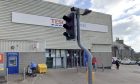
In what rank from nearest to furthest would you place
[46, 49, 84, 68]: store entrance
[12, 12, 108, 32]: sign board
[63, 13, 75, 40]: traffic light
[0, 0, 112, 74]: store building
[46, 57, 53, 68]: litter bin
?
1. [63, 13, 75, 40]: traffic light
2. [0, 0, 112, 74]: store building
3. [12, 12, 108, 32]: sign board
4. [46, 57, 53, 68]: litter bin
5. [46, 49, 84, 68]: store entrance

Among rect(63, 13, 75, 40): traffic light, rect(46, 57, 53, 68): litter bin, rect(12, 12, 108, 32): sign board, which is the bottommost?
rect(46, 57, 53, 68): litter bin

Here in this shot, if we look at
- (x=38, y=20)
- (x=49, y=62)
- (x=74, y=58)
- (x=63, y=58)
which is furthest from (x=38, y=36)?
(x=74, y=58)

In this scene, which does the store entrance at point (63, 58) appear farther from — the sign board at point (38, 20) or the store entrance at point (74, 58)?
the sign board at point (38, 20)

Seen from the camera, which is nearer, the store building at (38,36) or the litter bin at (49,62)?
the store building at (38,36)

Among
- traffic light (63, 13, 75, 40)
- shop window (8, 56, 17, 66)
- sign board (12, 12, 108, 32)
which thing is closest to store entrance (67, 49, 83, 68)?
sign board (12, 12, 108, 32)

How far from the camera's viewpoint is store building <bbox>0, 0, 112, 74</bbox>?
25.1 meters

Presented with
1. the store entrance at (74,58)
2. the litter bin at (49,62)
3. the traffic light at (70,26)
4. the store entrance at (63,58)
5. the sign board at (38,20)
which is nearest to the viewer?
the traffic light at (70,26)

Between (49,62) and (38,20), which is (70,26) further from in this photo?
(49,62)

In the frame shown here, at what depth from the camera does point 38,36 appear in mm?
27859

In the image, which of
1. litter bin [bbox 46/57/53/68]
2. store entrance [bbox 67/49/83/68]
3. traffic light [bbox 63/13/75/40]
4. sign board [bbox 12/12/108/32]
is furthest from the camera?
store entrance [bbox 67/49/83/68]

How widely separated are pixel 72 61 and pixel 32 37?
24.3 ft

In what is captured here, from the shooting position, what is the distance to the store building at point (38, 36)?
25125 millimetres

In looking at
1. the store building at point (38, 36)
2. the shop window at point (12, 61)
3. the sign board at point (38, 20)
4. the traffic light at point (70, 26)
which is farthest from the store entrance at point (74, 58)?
the traffic light at point (70, 26)

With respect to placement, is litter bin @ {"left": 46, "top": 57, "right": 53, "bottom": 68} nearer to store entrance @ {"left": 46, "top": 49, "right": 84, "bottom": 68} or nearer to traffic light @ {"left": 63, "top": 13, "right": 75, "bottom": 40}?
store entrance @ {"left": 46, "top": 49, "right": 84, "bottom": 68}
